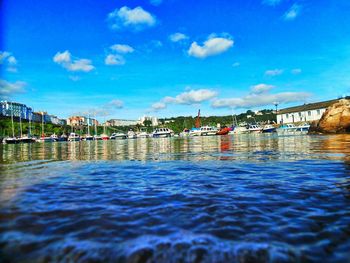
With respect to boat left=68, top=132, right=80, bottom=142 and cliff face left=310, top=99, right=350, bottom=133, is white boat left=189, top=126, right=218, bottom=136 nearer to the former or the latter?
boat left=68, top=132, right=80, bottom=142

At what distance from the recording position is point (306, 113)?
10738cm

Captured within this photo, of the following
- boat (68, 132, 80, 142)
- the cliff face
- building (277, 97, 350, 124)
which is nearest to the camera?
the cliff face

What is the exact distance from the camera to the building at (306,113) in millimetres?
99688

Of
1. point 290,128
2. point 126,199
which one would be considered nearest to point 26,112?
point 290,128

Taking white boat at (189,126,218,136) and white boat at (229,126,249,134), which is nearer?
white boat at (229,126,249,134)

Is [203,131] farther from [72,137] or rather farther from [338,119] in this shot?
[338,119]

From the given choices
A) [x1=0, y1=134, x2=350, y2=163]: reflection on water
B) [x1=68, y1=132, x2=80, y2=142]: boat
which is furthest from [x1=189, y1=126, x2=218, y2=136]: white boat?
[x1=0, y1=134, x2=350, y2=163]: reflection on water

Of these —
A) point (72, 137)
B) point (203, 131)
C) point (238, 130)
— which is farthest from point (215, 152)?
point (72, 137)

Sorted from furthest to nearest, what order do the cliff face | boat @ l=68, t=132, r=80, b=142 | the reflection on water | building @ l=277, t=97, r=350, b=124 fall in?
boat @ l=68, t=132, r=80, b=142 < building @ l=277, t=97, r=350, b=124 < the cliff face < the reflection on water

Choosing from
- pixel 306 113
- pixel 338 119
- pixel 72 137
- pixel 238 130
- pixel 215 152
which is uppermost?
pixel 306 113

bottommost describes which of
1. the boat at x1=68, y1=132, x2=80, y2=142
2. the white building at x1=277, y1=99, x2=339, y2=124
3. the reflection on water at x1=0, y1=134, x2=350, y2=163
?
the reflection on water at x1=0, y1=134, x2=350, y2=163

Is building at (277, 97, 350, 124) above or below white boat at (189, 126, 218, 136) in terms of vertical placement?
above

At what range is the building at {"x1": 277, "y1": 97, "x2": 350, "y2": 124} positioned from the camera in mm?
99688

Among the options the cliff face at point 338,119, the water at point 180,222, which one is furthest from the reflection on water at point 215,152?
the cliff face at point 338,119
